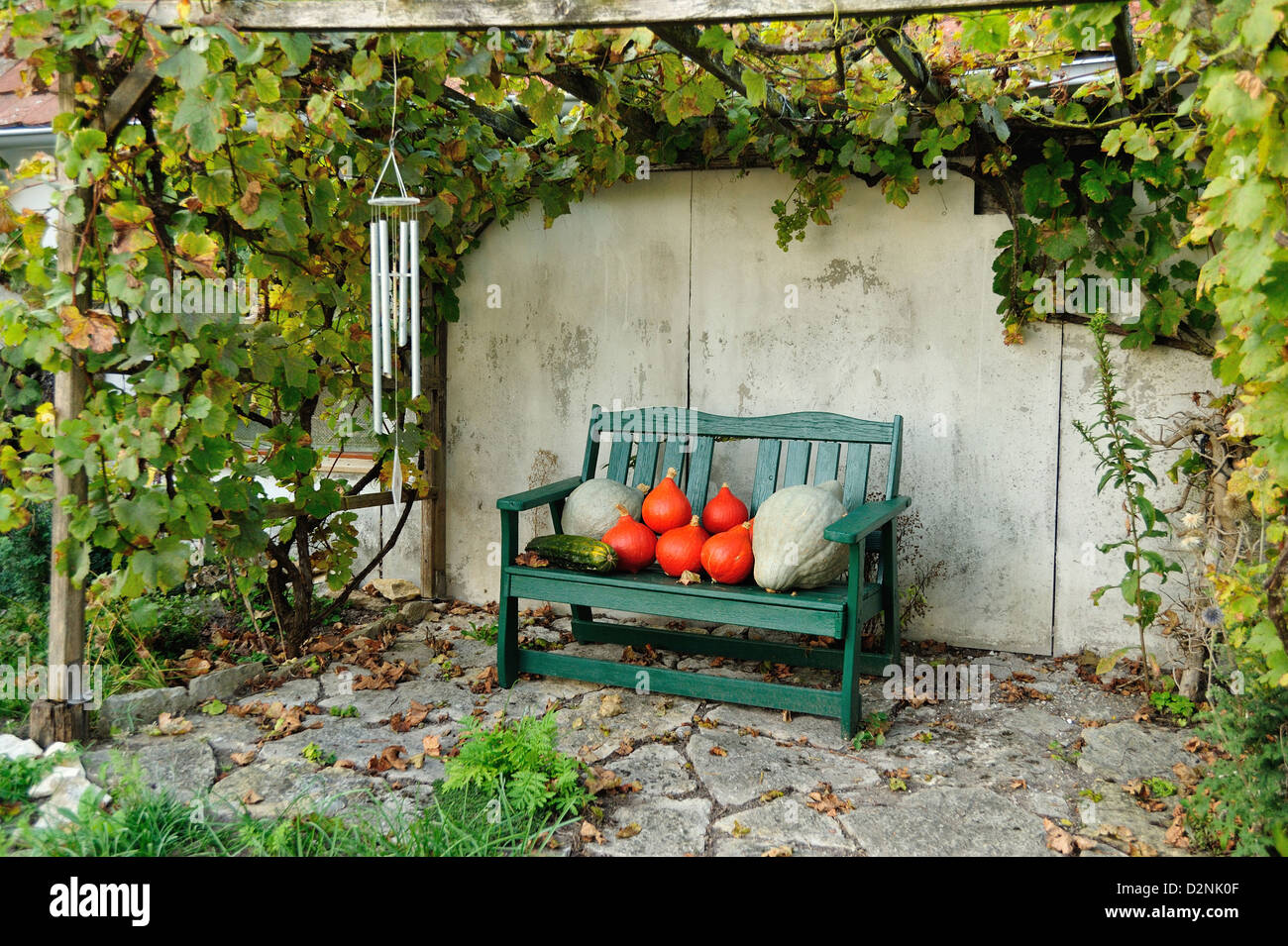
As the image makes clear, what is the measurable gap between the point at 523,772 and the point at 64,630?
1696 mm

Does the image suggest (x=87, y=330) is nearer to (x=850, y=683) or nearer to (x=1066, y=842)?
(x=850, y=683)

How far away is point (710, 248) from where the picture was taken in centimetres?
477

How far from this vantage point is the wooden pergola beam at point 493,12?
8.00 ft

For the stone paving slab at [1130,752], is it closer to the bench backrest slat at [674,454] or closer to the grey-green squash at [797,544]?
the grey-green squash at [797,544]

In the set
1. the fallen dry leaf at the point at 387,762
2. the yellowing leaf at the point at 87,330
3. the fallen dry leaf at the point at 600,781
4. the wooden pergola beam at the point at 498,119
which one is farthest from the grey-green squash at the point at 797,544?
the yellowing leaf at the point at 87,330

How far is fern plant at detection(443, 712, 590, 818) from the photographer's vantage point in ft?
9.14

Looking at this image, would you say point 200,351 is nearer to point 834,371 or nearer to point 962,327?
point 834,371

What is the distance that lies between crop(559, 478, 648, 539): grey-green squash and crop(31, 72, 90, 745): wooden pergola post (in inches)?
74.1

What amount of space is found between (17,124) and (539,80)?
3.59 meters

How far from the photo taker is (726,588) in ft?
11.9

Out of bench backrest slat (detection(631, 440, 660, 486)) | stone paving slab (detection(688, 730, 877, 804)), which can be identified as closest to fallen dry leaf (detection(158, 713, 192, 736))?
stone paving slab (detection(688, 730, 877, 804))

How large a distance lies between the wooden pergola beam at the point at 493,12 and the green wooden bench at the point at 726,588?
5.49 feet

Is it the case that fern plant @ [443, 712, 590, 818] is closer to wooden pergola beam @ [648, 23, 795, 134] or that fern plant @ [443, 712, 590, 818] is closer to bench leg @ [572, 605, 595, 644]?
bench leg @ [572, 605, 595, 644]

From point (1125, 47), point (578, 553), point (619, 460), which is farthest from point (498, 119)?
point (1125, 47)
